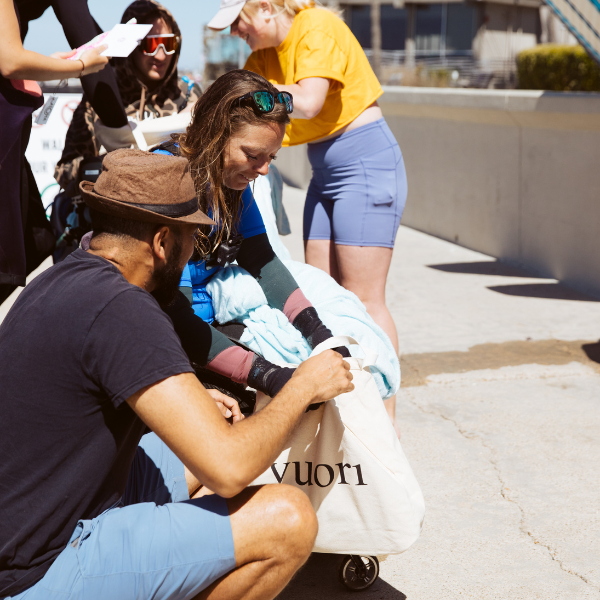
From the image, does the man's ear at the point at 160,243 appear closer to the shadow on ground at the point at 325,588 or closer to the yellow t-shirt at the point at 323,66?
the shadow on ground at the point at 325,588

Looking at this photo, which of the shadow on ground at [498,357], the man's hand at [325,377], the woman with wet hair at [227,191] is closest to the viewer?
the man's hand at [325,377]

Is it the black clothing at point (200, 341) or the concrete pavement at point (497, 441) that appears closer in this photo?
the black clothing at point (200, 341)

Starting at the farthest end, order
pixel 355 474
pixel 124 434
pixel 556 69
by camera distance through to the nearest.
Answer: pixel 556 69 → pixel 355 474 → pixel 124 434

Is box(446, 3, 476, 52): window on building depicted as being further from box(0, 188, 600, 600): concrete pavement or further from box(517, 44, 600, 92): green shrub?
box(0, 188, 600, 600): concrete pavement

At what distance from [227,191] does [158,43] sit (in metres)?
1.47

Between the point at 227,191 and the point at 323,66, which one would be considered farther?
the point at 323,66

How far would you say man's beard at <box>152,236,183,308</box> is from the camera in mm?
1887

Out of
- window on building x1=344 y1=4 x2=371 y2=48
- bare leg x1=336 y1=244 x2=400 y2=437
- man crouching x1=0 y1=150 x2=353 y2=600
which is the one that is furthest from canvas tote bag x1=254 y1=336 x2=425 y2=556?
window on building x1=344 y1=4 x2=371 y2=48

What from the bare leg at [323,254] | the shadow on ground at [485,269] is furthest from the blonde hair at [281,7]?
the shadow on ground at [485,269]

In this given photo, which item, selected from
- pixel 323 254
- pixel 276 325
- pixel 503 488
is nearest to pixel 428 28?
pixel 323 254

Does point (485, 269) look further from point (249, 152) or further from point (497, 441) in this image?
point (249, 152)

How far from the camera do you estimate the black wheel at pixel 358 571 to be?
2.47m

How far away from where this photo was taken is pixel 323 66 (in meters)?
3.11

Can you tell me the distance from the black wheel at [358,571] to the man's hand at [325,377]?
27.7 inches
